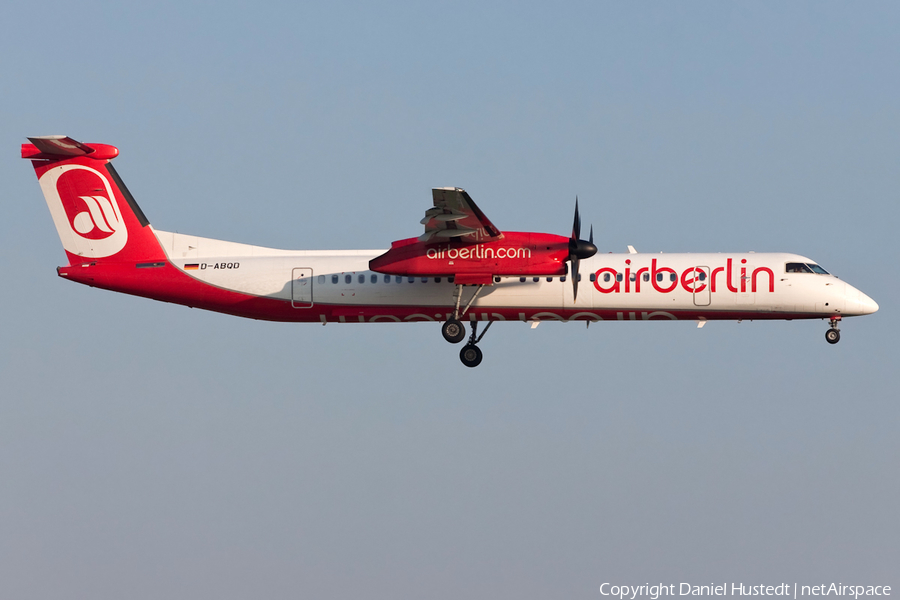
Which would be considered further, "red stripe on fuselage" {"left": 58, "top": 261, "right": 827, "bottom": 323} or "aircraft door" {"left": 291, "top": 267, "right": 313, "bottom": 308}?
"aircraft door" {"left": 291, "top": 267, "right": 313, "bottom": 308}

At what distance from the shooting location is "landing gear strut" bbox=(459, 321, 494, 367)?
1163 inches

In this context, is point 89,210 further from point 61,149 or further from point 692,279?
point 692,279


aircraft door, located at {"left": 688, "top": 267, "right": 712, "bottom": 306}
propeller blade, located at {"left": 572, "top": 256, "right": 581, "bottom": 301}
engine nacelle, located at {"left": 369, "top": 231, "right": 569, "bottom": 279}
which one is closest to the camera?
engine nacelle, located at {"left": 369, "top": 231, "right": 569, "bottom": 279}

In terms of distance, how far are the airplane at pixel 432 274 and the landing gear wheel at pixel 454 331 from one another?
0.09 ft

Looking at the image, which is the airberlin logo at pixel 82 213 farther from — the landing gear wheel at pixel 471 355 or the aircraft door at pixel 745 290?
the aircraft door at pixel 745 290

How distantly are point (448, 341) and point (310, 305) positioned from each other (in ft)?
12.5

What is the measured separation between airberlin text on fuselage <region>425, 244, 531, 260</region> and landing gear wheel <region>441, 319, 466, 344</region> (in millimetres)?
1953

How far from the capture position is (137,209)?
3014cm

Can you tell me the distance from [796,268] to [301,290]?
12.8 m

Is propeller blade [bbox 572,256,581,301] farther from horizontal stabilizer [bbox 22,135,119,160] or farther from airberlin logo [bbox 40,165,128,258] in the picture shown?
horizontal stabilizer [bbox 22,135,119,160]

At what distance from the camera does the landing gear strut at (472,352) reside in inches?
1163

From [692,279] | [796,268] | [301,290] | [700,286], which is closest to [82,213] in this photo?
[301,290]

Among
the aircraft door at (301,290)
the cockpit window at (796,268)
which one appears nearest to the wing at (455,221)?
the aircraft door at (301,290)

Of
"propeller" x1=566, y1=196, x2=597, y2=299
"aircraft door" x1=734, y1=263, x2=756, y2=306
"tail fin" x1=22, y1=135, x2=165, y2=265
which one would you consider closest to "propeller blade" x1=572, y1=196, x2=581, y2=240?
"propeller" x1=566, y1=196, x2=597, y2=299
